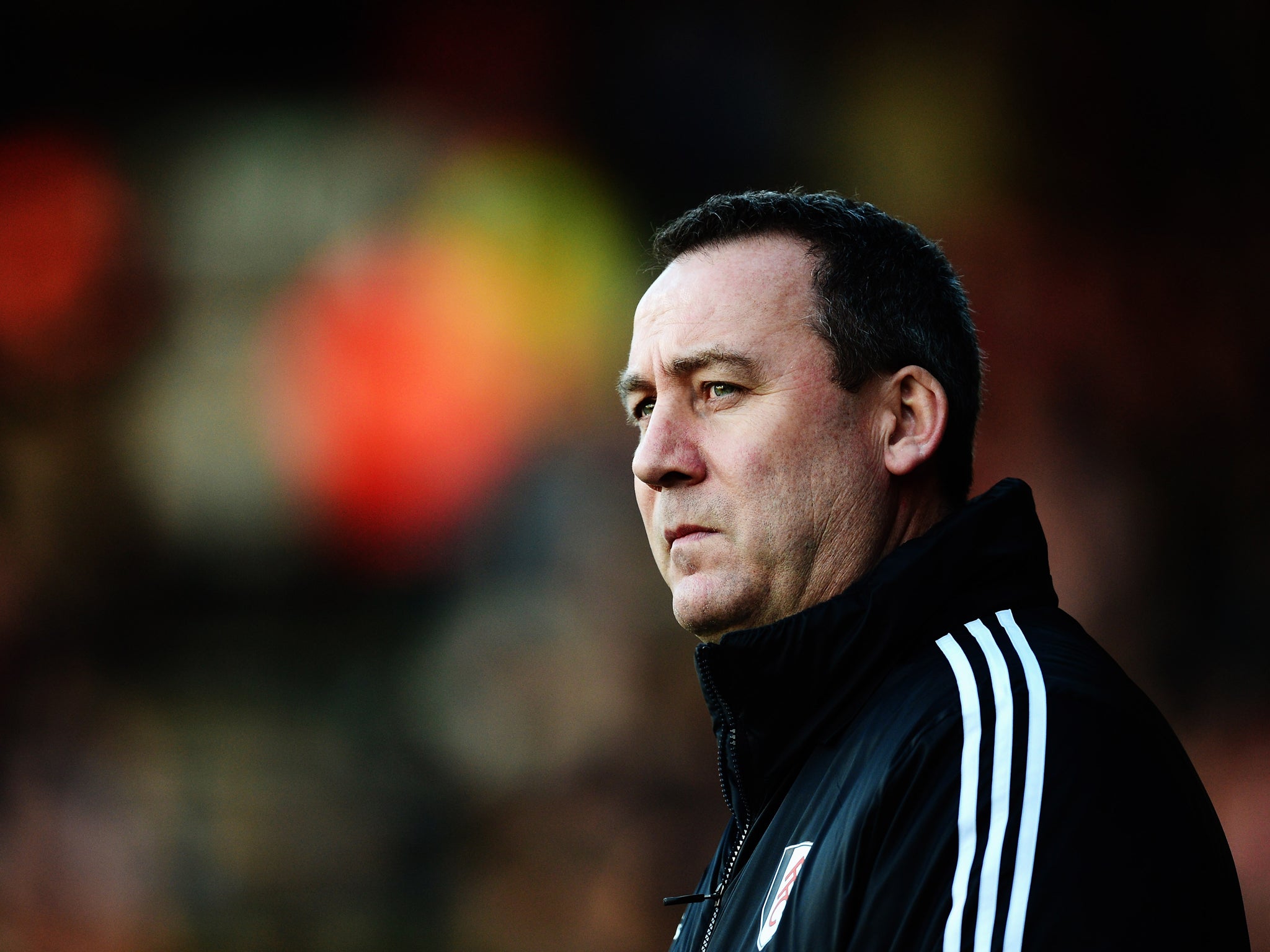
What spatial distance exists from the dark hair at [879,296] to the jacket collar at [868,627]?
0.66 feet

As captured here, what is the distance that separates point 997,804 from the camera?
912mm

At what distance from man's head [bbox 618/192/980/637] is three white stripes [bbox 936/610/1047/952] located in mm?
360

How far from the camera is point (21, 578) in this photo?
4.49m

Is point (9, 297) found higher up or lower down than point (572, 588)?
higher up

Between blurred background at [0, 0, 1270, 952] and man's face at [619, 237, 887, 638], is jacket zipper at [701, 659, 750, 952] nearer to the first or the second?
man's face at [619, 237, 887, 638]

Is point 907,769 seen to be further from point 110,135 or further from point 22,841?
point 110,135

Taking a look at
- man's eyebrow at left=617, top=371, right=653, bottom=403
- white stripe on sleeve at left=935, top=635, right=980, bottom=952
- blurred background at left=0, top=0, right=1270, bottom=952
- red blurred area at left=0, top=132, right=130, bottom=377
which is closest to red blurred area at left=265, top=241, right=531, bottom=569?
blurred background at left=0, top=0, right=1270, bottom=952

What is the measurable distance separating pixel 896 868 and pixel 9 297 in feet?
15.1

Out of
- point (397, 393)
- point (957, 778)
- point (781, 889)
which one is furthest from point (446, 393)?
point (957, 778)

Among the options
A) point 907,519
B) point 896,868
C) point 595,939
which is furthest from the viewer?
point 595,939

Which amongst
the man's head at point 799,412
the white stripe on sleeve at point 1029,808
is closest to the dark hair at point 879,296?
the man's head at point 799,412

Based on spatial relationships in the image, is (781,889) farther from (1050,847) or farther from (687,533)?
(687,533)

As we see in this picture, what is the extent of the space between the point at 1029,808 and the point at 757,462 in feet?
1.91

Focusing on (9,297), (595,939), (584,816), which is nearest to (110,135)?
(9,297)
